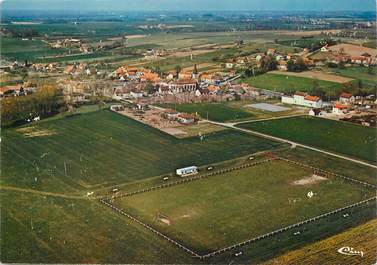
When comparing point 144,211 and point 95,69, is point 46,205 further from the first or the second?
point 95,69

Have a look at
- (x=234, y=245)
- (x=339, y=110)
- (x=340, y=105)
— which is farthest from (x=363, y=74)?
(x=234, y=245)

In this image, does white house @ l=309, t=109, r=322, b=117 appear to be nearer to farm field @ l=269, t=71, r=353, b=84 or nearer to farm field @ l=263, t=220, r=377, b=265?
farm field @ l=269, t=71, r=353, b=84

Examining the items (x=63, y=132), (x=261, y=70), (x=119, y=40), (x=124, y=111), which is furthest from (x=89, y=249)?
(x=119, y=40)

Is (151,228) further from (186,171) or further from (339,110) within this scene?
(339,110)

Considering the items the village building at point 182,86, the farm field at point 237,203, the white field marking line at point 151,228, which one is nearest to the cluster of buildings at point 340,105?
the village building at point 182,86

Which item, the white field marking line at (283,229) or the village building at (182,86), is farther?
the village building at (182,86)

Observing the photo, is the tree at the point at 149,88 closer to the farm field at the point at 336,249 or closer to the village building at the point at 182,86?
the village building at the point at 182,86
